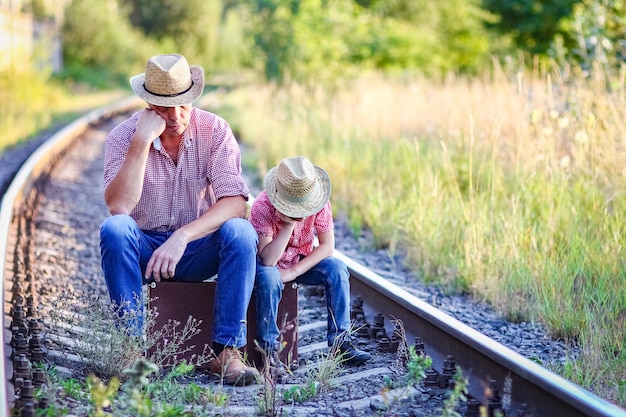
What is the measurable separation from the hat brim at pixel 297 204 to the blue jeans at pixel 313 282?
0.26m

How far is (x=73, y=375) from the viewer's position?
154 inches

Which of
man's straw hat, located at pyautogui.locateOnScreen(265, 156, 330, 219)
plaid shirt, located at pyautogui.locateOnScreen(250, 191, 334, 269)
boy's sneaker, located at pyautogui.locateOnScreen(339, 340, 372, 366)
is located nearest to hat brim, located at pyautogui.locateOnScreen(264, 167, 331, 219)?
man's straw hat, located at pyautogui.locateOnScreen(265, 156, 330, 219)

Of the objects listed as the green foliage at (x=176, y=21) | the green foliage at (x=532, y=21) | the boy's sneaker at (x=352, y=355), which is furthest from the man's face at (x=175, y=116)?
the green foliage at (x=176, y=21)

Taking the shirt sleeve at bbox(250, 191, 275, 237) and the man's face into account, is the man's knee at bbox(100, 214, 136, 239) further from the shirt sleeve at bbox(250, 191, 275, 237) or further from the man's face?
the shirt sleeve at bbox(250, 191, 275, 237)

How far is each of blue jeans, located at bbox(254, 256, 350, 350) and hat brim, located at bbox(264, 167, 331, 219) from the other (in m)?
0.26

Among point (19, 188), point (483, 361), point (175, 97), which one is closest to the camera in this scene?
point (483, 361)

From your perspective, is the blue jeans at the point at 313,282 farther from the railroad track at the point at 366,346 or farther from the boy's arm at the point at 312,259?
the railroad track at the point at 366,346

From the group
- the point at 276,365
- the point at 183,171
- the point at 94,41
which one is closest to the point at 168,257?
the point at 183,171

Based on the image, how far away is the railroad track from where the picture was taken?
130 inches

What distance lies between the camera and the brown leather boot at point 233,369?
389 centimetres

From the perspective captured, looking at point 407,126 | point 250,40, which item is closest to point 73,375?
point 407,126

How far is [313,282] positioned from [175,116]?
0.98 meters

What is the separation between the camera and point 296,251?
14.4ft

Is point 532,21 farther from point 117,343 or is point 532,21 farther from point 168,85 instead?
point 117,343
